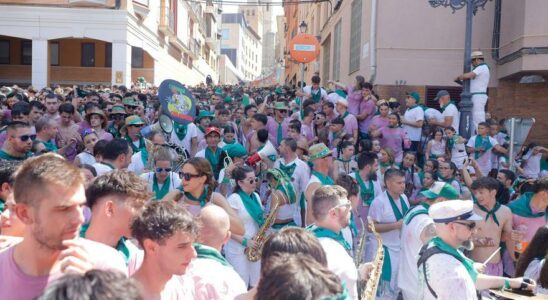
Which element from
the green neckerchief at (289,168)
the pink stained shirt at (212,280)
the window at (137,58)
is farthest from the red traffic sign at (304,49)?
the window at (137,58)

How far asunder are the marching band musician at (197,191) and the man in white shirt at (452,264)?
75.0 inches

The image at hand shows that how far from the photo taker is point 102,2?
95.9ft

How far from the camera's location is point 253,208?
19.7ft

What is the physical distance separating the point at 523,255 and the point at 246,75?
11152 centimetres

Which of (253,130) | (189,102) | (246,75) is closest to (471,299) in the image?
(189,102)

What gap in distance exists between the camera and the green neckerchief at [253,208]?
596 centimetres

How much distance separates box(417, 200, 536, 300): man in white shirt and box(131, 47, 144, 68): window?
111 ft

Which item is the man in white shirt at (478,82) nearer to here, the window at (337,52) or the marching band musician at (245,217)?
the marching band musician at (245,217)

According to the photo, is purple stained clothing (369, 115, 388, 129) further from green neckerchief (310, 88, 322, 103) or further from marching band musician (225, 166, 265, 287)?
marching band musician (225, 166, 265, 287)

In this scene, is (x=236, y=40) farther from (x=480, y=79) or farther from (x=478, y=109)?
(x=480, y=79)

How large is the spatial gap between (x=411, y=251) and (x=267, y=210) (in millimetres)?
1958

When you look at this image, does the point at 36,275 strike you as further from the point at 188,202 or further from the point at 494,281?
the point at 494,281

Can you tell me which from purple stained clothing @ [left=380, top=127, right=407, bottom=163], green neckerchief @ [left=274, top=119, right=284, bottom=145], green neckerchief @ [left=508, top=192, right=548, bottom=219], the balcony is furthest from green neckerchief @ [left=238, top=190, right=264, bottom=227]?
the balcony

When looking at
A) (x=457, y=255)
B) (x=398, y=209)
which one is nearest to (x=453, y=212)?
(x=457, y=255)
